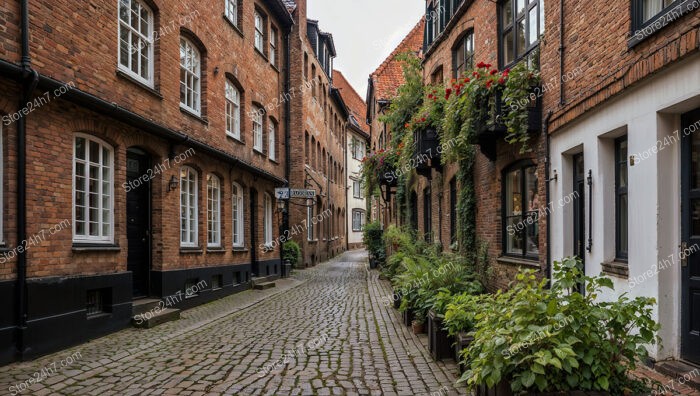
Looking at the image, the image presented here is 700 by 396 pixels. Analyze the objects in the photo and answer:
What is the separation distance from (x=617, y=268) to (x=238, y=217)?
1091cm

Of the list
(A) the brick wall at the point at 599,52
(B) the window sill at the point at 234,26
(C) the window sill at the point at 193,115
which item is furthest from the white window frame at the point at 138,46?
(A) the brick wall at the point at 599,52

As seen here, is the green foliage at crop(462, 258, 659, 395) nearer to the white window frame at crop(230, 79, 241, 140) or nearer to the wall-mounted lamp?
the wall-mounted lamp

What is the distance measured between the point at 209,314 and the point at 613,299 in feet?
24.0

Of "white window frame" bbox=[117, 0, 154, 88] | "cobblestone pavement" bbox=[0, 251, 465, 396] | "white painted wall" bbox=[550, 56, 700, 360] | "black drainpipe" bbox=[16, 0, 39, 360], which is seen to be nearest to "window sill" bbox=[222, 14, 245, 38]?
"white window frame" bbox=[117, 0, 154, 88]

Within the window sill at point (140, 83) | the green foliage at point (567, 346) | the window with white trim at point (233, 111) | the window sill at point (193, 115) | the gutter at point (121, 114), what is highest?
the window with white trim at point (233, 111)

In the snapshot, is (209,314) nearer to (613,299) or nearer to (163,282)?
(163,282)

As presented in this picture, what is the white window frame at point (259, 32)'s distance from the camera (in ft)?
55.8

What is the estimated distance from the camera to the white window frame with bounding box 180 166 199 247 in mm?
11312

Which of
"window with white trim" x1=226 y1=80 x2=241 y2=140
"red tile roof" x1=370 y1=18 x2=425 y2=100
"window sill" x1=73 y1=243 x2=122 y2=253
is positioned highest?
"red tile roof" x1=370 y1=18 x2=425 y2=100

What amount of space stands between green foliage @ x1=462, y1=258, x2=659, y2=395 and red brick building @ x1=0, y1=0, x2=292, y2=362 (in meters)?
5.70

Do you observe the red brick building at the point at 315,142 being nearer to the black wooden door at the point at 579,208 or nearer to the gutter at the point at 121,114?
the gutter at the point at 121,114

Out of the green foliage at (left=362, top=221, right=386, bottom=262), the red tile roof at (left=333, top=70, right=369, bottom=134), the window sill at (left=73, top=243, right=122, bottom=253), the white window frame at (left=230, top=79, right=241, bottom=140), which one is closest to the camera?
the window sill at (left=73, top=243, right=122, bottom=253)

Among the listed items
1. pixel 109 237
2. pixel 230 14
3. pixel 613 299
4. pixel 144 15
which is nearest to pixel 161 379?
pixel 109 237

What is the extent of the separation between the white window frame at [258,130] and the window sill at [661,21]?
12525 millimetres
